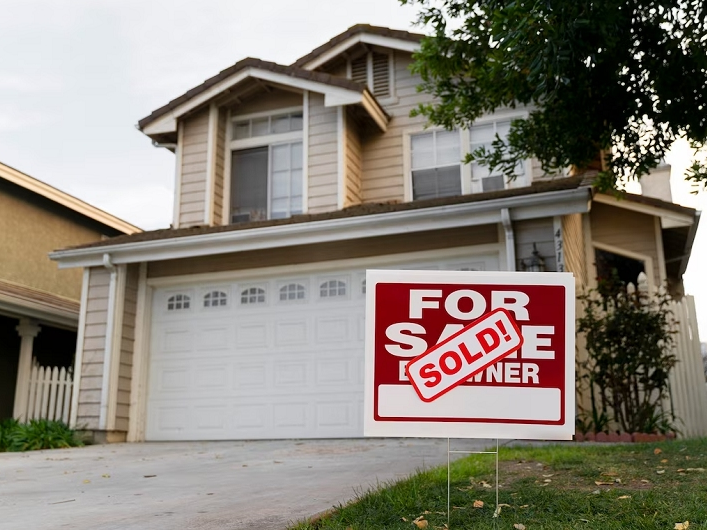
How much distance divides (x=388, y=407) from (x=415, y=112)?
567cm

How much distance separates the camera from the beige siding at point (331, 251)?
1019cm

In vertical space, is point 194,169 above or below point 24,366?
above

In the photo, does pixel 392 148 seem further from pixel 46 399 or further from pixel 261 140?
pixel 46 399

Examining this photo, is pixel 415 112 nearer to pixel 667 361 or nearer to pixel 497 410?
pixel 667 361

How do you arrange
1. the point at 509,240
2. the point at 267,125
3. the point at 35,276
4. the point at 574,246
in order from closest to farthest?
the point at 509,240, the point at 574,246, the point at 267,125, the point at 35,276

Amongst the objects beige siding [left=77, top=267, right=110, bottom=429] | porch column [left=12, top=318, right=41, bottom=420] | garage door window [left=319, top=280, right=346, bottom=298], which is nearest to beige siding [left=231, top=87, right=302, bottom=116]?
garage door window [left=319, top=280, right=346, bottom=298]

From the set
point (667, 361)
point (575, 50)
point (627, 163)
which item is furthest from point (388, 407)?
point (667, 361)

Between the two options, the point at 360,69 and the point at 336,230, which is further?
the point at 360,69

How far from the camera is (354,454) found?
24.5 feet

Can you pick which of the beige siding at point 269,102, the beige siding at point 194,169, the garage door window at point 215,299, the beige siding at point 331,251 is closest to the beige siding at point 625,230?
the beige siding at point 331,251

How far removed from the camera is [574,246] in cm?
1062

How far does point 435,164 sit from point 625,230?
359 cm

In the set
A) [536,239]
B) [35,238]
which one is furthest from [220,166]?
[536,239]

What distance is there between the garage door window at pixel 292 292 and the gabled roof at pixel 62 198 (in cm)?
716
